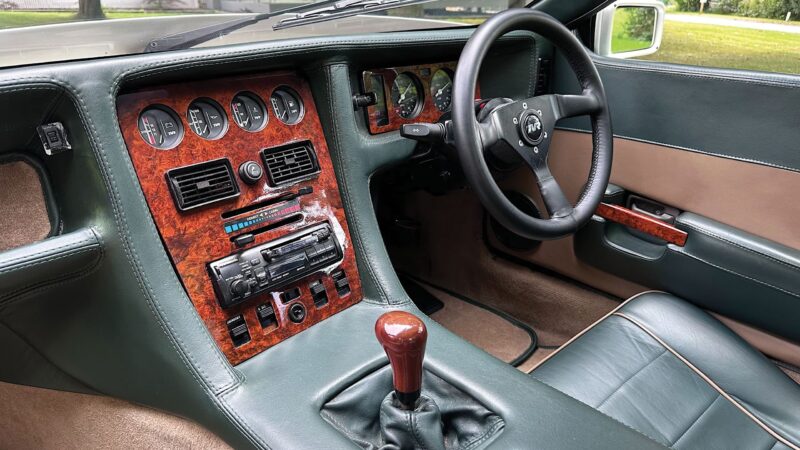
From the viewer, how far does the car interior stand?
1.09 metres

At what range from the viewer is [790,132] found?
1.54 m

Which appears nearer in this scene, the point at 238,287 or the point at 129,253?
the point at 129,253

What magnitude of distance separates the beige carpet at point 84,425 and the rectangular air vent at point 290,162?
0.56m

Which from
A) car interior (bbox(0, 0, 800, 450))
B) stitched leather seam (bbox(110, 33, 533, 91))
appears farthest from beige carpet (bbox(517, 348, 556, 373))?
stitched leather seam (bbox(110, 33, 533, 91))

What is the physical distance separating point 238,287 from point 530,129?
2.58 ft

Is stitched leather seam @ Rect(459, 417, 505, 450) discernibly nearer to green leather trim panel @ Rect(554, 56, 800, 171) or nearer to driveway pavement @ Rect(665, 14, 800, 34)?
green leather trim panel @ Rect(554, 56, 800, 171)

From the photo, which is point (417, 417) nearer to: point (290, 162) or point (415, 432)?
point (415, 432)

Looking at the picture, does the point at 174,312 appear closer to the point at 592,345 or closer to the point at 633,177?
the point at 592,345

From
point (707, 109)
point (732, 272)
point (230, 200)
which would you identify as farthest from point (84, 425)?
point (707, 109)

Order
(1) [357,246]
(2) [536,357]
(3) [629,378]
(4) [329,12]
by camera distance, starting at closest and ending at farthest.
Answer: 1. (3) [629,378]
2. (1) [357,246]
3. (4) [329,12]
4. (2) [536,357]

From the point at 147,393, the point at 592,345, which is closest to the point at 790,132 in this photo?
the point at 592,345

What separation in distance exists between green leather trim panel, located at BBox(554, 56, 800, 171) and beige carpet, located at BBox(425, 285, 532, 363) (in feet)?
2.62

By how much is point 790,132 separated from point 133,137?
1.58 metres

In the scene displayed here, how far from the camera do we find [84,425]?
4.62ft
